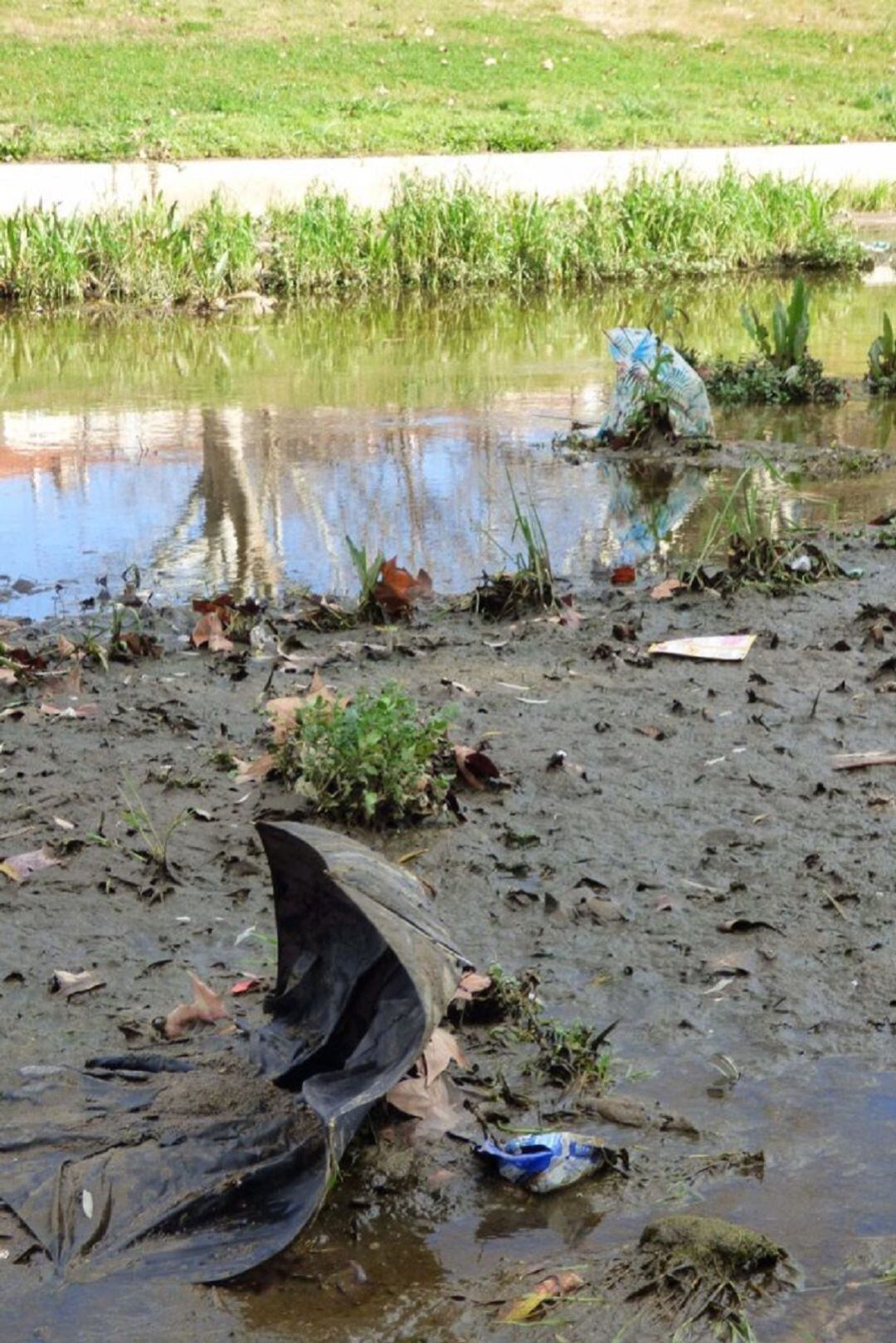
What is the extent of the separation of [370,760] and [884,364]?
6596 millimetres

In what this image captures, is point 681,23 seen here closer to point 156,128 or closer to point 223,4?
point 223,4

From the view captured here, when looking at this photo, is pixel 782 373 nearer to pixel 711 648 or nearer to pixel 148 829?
pixel 711 648

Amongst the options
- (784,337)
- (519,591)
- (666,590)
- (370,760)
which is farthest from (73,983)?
(784,337)

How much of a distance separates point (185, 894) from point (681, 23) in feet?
107

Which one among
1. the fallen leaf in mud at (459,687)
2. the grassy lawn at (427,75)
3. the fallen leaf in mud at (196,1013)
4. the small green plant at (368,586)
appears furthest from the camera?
the grassy lawn at (427,75)

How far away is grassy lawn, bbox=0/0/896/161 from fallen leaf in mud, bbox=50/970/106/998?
53.0 ft

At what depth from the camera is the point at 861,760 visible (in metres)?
4.15

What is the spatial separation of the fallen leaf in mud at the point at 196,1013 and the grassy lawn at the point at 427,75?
53.6 feet

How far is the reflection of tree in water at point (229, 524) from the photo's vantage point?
6254 mm

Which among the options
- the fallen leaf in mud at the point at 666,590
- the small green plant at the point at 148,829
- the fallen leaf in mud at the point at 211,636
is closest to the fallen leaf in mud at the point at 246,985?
the small green plant at the point at 148,829

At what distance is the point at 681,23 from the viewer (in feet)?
107

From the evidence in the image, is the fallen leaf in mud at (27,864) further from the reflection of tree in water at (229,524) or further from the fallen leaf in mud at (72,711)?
the reflection of tree in water at (229,524)

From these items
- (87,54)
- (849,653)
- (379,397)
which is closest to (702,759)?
(849,653)

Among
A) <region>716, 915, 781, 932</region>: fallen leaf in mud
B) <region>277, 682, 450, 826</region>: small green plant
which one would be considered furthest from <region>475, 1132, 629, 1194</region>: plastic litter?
<region>277, 682, 450, 826</region>: small green plant
